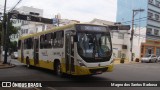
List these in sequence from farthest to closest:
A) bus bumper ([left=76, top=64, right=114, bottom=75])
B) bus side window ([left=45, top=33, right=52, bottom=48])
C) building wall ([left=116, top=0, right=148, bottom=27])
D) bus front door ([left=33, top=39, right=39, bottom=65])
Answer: building wall ([left=116, top=0, right=148, bottom=27]) < bus front door ([left=33, top=39, right=39, bottom=65]) < bus side window ([left=45, top=33, right=52, bottom=48]) < bus bumper ([left=76, top=64, right=114, bottom=75])

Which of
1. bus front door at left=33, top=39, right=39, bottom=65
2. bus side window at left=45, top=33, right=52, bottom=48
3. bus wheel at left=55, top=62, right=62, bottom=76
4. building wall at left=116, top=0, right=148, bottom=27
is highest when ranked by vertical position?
building wall at left=116, top=0, right=148, bottom=27

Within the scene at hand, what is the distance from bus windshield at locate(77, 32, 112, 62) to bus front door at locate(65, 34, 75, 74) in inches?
28.4

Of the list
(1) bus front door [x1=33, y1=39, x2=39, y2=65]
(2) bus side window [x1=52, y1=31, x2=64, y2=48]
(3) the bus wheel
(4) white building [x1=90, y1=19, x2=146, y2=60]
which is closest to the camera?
(2) bus side window [x1=52, y1=31, x2=64, y2=48]

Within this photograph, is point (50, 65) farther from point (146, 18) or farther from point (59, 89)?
point (146, 18)

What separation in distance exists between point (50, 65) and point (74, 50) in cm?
432

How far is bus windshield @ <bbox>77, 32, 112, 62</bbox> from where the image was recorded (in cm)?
1501

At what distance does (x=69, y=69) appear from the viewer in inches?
625

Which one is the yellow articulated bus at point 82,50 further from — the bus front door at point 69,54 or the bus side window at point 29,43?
the bus side window at point 29,43

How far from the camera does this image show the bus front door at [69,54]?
1551cm

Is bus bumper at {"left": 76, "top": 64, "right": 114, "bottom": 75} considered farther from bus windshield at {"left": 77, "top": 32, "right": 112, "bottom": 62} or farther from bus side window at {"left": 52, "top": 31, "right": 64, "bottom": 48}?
bus side window at {"left": 52, "top": 31, "right": 64, "bottom": 48}

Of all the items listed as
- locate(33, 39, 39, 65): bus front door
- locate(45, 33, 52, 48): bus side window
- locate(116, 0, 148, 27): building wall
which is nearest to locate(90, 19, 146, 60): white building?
locate(116, 0, 148, 27): building wall

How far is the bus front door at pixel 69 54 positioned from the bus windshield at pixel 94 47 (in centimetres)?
72

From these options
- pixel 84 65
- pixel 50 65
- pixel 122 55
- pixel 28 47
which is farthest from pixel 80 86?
pixel 122 55

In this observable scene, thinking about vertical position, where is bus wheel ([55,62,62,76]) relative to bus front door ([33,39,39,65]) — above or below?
below
